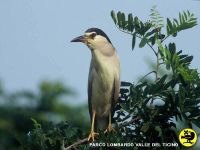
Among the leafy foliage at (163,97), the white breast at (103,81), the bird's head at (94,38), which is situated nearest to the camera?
the leafy foliage at (163,97)

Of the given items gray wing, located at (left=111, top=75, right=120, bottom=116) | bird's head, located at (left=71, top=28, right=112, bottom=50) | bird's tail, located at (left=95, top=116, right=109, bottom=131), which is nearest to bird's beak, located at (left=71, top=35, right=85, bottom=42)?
bird's head, located at (left=71, top=28, right=112, bottom=50)

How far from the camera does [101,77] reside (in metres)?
4.16

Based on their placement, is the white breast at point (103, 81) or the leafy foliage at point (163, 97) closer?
the leafy foliage at point (163, 97)

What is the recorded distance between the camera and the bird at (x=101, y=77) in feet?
13.4

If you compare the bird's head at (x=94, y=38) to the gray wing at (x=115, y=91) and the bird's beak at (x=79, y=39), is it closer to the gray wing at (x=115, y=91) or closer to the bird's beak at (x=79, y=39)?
the bird's beak at (x=79, y=39)

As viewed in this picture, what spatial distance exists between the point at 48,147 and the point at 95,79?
0.97 meters

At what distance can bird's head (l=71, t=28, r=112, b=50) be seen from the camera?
13.3 feet

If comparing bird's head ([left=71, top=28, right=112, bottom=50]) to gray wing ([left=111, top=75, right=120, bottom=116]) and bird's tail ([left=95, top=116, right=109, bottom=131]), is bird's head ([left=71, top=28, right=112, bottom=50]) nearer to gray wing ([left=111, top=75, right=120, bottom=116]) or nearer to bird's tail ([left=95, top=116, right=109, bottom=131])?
gray wing ([left=111, top=75, right=120, bottom=116])

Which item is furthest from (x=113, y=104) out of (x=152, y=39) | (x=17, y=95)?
(x=17, y=95)

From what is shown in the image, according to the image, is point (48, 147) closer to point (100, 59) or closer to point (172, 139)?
point (172, 139)

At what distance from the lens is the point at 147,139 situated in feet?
10.8

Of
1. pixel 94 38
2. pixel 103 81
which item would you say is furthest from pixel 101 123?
pixel 94 38

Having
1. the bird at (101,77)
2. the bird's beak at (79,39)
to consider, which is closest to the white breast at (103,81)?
the bird at (101,77)

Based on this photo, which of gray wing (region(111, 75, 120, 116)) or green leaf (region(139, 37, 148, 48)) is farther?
gray wing (region(111, 75, 120, 116))
